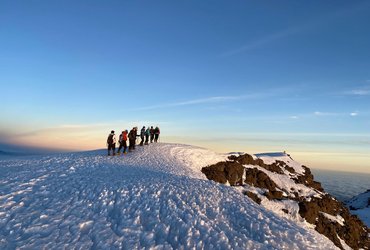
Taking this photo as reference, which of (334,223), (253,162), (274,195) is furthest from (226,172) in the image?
(334,223)

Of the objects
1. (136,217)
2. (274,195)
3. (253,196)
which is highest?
(136,217)

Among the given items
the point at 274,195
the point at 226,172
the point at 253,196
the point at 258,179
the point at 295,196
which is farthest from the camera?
the point at 295,196

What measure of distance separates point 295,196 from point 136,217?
31.2m

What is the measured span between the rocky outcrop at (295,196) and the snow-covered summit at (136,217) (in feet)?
Result: 53.2

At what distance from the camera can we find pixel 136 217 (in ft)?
43.8

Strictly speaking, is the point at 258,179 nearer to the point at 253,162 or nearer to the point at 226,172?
the point at 253,162

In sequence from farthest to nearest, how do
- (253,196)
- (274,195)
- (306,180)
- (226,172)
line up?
(306,180), (226,172), (274,195), (253,196)

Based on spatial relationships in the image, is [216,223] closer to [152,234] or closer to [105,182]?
[152,234]

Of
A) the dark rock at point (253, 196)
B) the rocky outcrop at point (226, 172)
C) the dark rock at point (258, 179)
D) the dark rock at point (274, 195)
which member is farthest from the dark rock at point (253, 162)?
the dark rock at point (253, 196)

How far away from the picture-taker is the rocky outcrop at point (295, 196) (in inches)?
1238

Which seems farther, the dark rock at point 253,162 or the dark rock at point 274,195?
the dark rock at point 253,162

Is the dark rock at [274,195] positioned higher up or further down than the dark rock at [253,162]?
further down

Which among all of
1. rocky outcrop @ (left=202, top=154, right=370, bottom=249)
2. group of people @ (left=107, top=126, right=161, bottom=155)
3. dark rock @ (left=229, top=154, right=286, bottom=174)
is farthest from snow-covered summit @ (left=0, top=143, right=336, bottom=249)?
dark rock @ (left=229, top=154, right=286, bottom=174)

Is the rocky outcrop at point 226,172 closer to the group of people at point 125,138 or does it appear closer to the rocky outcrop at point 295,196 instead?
the rocky outcrop at point 295,196
